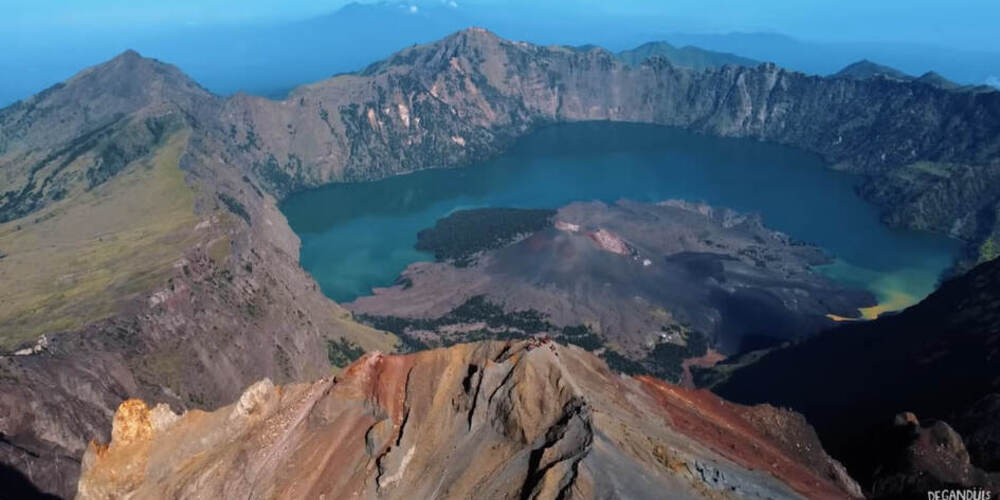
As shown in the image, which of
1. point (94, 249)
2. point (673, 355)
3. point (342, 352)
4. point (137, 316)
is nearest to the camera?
point (137, 316)

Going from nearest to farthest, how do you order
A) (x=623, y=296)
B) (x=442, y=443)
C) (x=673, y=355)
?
(x=442, y=443) → (x=673, y=355) → (x=623, y=296)

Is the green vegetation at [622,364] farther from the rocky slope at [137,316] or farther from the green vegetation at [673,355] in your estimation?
the rocky slope at [137,316]

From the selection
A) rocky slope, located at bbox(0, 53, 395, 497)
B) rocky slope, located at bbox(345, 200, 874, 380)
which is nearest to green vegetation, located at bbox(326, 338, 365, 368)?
rocky slope, located at bbox(0, 53, 395, 497)

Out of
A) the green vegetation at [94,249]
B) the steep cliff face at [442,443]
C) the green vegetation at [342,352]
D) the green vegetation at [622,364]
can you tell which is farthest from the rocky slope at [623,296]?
the steep cliff face at [442,443]

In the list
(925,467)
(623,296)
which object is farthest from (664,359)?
(925,467)

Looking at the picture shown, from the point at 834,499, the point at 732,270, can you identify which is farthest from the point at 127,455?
the point at 732,270

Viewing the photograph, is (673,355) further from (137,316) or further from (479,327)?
(137,316)
